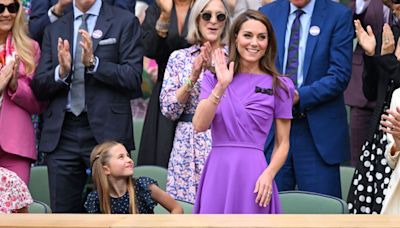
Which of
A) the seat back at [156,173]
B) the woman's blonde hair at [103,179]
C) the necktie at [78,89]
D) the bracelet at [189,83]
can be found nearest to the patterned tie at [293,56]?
the bracelet at [189,83]

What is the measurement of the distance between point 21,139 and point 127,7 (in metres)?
1.39

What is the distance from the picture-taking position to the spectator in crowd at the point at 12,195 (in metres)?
6.07

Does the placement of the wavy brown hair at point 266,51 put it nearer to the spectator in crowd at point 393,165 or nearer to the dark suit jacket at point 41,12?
the spectator in crowd at point 393,165

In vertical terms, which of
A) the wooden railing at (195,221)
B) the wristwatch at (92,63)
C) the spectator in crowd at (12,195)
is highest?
the wristwatch at (92,63)

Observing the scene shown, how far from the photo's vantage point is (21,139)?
6957 millimetres

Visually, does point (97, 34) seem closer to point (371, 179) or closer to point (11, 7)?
point (11, 7)

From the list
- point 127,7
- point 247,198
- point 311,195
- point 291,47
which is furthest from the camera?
point 127,7

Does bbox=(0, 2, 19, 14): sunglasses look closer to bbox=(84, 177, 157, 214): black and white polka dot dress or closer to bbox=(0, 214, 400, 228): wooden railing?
bbox=(84, 177, 157, 214): black and white polka dot dress

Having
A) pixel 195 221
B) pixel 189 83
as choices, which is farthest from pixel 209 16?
pixel 195 221

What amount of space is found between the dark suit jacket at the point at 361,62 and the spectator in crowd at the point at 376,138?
65cm

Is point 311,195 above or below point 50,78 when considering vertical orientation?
below

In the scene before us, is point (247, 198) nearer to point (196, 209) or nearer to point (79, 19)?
point (196, 209)

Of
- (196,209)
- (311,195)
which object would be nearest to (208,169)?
(196,209)

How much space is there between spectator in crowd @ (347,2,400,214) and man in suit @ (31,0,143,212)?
5.10 feet
